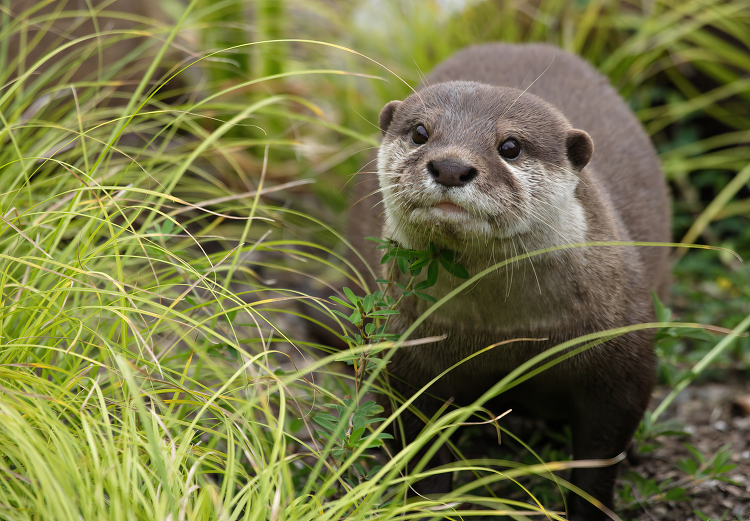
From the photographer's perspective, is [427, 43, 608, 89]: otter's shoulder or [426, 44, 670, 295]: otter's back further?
[427, 43, 608, 89]: otter's shoulder

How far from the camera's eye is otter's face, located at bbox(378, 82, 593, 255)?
1.72 metres

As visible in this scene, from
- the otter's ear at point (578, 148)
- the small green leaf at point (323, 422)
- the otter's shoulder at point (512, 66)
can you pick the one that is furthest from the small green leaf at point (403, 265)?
the otter's shoulder at point (512, 66)

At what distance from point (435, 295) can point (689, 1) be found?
2.83m

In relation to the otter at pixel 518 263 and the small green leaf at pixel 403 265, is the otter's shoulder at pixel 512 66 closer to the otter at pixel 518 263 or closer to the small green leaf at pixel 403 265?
the otter at pixel 518 263

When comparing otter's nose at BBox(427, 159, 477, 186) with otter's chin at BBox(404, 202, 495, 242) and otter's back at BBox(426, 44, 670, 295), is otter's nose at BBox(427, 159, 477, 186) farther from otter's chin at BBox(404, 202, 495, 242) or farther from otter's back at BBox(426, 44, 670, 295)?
otter's back at BBox(426, 44, 670, 295)

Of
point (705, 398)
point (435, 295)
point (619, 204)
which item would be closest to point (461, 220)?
point (435, 295)

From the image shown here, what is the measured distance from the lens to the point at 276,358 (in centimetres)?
336

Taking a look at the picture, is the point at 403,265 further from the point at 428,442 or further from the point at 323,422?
the point at 428,442

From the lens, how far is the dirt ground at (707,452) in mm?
2229

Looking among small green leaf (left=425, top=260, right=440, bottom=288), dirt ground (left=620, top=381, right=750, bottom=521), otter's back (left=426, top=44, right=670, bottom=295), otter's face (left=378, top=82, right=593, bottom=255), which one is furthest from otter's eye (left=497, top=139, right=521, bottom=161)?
dirt ground (left=620, top=381, right=750, bottom=521)

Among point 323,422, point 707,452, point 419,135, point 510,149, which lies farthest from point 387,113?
point 707,452

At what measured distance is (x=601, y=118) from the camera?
9.21ft

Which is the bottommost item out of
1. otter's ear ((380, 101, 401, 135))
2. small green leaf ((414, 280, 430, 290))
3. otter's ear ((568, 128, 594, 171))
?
small green leaf ((414, 280, 430, 290))

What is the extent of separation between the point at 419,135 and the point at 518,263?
1.40 feet
